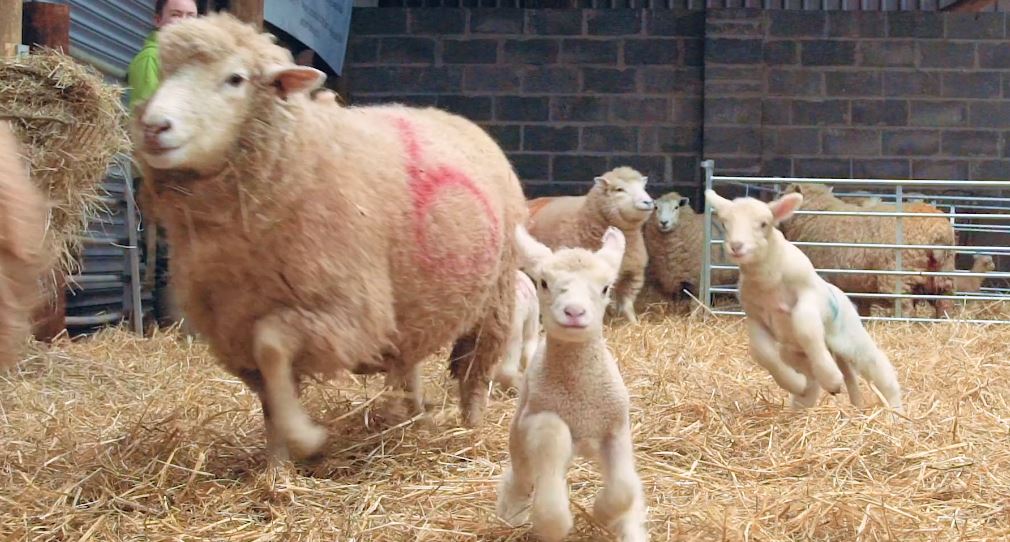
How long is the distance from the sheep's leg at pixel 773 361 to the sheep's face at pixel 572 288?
5.89ft

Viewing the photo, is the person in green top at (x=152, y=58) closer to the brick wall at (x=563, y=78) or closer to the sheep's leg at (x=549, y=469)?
the sheep's leg at (x=549, y=469)

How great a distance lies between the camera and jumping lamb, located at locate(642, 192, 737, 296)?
10.4 meters

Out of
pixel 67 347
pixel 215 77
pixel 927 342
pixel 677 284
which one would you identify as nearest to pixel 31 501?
pixel 215 77

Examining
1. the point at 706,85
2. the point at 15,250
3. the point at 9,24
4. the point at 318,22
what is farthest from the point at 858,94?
the point at 15,250

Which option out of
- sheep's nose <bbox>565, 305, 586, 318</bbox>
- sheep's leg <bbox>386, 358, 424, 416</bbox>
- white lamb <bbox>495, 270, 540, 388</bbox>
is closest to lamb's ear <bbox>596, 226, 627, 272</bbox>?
sheep's nose <bbox>565, 305, 586, 318</bbox>

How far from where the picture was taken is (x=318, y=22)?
945 centimetres

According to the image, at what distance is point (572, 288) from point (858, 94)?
30.4ft

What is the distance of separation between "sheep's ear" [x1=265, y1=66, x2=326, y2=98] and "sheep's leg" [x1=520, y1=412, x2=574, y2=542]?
1271 millimetres

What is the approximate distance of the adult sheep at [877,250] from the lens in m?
9.42

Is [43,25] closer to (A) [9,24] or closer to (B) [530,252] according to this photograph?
(A) [9,24]

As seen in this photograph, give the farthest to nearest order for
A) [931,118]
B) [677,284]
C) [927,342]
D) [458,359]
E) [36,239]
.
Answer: [931,118]
[677,284]
[927,342]
[458,359]
[36,239]

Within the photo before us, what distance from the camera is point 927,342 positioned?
756cm

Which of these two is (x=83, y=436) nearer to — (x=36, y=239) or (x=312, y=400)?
(x=312, y=400)

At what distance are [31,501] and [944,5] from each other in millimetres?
10818
